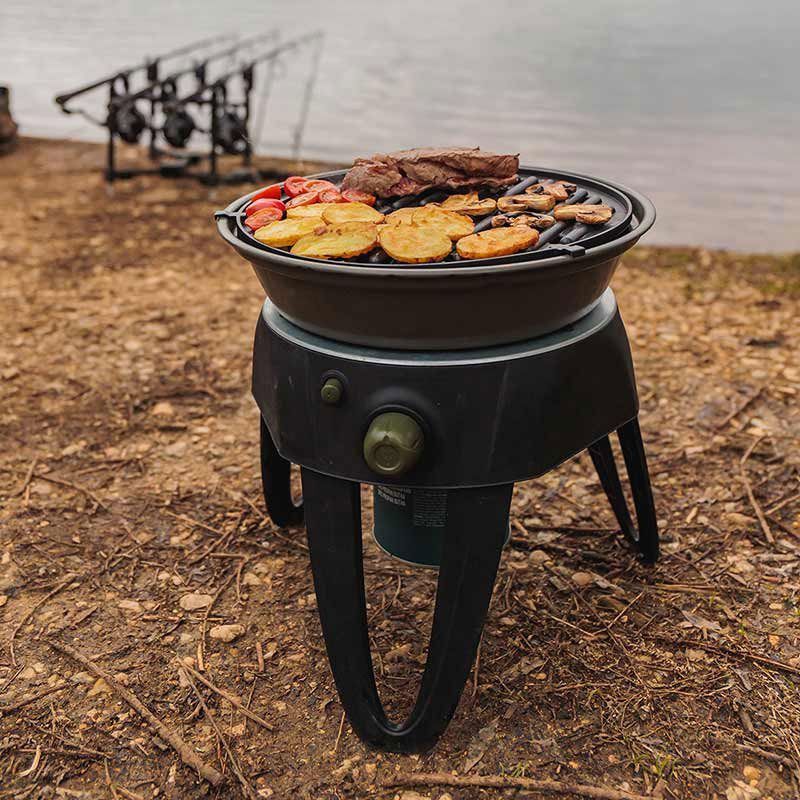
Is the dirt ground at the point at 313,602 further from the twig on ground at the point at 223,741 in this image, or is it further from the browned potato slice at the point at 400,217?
the browned potato slice at the point at 400,217

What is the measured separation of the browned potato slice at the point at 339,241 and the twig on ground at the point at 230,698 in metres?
1.12

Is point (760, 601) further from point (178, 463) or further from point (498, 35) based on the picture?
point (498, 35)

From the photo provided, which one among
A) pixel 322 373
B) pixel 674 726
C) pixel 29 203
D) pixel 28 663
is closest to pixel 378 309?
pixel 322 373

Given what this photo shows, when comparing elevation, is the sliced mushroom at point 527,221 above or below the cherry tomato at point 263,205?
above

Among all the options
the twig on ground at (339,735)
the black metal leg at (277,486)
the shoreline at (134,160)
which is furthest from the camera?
the shoreline at (134,160)

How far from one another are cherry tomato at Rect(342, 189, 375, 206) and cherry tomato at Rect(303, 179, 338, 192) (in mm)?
93

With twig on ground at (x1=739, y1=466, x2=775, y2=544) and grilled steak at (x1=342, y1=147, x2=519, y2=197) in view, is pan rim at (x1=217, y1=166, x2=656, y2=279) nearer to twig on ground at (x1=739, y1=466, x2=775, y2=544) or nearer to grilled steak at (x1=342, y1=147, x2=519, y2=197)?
grilled steak at (x1=342, y1=147, x2=519, y2=197)

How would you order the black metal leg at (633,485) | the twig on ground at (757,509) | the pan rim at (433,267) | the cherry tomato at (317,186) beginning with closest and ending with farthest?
the pan rim at (433,267) < the cherry tomato at (317,186) < the black metal leg at (633,485) < the twig on ground at (757,509)

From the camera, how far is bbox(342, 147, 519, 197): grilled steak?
80.4 inches

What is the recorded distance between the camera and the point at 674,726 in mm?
2061

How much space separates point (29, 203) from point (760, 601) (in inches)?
206

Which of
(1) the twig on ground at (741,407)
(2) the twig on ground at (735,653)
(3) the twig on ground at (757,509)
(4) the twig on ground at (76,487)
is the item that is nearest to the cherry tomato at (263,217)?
(4) the twig on ground at (76,487)

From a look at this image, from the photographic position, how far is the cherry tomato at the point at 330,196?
2053mm

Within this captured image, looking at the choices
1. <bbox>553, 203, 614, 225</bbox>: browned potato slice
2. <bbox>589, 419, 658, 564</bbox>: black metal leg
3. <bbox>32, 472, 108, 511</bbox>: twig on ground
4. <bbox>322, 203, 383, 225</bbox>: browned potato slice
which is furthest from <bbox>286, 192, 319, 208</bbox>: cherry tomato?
<bbox>32, 472, 108, 511</bbox>: twig on ground
